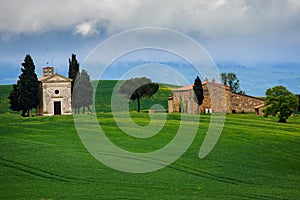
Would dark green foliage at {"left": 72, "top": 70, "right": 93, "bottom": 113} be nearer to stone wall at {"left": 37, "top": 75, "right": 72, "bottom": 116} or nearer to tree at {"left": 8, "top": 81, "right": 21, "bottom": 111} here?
stone wall at {"left": 37, "top": 75, "right": 72, "bottom": 116}

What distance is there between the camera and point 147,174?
17031mm

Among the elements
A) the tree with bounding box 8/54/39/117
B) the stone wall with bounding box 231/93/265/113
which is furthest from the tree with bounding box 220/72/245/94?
the tree with bounding box 8/54/39/117

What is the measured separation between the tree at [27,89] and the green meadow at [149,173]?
1893 mm

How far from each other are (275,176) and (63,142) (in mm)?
9607

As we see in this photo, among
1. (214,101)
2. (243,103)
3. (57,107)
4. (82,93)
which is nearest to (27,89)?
(57,107)

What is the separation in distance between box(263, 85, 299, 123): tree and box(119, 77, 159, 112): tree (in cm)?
738

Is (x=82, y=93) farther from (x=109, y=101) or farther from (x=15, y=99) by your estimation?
(x=15, y=99)

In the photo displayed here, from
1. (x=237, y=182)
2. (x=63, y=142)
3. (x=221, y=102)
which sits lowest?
(x=237, y=182)

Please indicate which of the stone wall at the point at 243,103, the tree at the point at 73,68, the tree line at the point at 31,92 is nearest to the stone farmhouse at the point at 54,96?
the tree line at the point at 31,92

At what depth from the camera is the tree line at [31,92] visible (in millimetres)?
29516

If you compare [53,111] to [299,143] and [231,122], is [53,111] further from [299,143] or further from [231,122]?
[299,143]

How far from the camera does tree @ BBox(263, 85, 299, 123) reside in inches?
1156

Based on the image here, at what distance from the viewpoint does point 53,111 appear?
98.6 feet

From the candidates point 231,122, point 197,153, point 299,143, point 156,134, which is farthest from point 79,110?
point 299,143
